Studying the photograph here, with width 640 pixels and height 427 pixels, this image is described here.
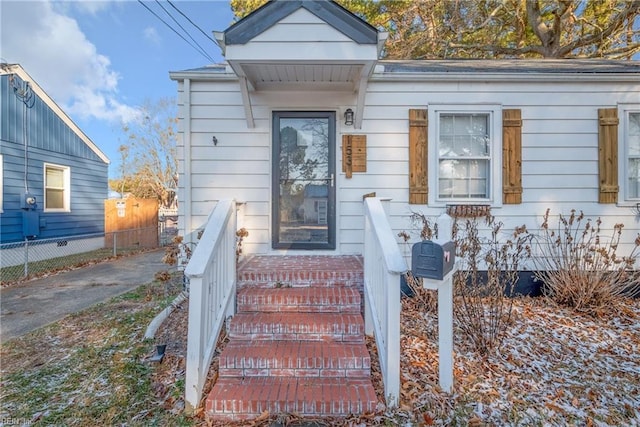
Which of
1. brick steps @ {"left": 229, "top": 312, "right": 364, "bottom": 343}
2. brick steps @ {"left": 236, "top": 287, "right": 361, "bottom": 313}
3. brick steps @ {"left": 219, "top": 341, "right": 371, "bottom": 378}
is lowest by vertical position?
brick steps @ {"left": 219, "top": 341, "right": 371, "bottom": 378}

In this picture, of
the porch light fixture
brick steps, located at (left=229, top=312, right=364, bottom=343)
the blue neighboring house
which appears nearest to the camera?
brick steps, located at (left=229, top=312, right=364, bottom=343)

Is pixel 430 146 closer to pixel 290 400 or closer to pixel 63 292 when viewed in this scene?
pixel 290 400

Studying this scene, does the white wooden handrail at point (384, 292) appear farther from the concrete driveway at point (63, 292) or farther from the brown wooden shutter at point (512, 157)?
the concrete driveway at point (63, 292)

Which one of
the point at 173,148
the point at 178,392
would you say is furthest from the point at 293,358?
the point at 173,148

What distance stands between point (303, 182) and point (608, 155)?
426cm

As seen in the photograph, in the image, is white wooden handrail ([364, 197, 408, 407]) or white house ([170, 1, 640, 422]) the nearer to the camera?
white wooden handrail ([364, 197, 408, 407])

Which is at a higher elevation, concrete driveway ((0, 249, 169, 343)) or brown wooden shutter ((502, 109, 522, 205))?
brown wooden shutter ((502, 109, 522, 205))

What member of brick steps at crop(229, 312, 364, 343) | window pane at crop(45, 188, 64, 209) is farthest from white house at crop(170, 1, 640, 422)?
window pane at crop(45, 188, 64, 209)

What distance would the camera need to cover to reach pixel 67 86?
17.2 metres

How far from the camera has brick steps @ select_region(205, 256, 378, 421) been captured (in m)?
2.22

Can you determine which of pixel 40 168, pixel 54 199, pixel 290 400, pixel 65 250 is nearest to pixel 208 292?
pixel 290 400

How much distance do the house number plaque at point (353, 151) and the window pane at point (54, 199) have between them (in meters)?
8.68

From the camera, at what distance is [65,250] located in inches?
348

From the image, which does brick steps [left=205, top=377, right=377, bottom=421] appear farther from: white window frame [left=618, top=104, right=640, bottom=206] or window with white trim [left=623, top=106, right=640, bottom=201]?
window with white trim [left=623, top=106, right=640, bottom=201]
